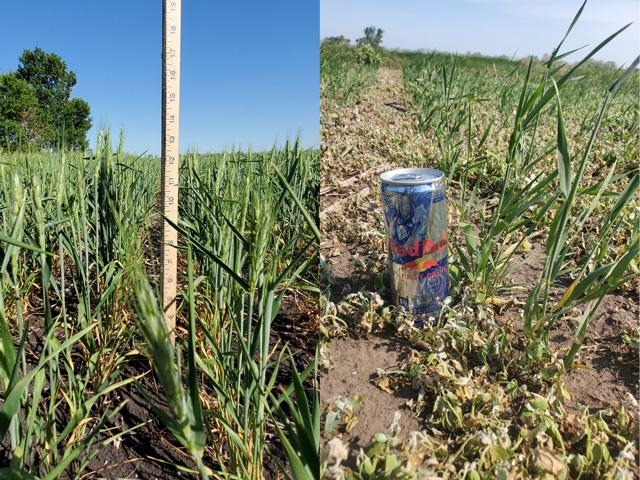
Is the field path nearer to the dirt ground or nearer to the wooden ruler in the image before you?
the dirt ground

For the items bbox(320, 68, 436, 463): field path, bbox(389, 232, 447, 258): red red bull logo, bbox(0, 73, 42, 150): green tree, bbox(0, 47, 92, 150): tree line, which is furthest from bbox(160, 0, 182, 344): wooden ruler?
bbox(0, 73, 42, 150): green tree

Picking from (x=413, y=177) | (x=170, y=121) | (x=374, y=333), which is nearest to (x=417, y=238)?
(x=413, y=177)

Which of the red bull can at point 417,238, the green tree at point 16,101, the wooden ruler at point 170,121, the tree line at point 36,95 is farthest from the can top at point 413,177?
the green tree at point 16,101

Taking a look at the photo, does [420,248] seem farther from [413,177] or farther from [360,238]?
[360,238]

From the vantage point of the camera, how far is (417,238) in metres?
1.35

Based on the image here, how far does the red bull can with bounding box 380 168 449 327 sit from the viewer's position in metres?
1.31

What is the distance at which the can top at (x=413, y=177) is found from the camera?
130 cm

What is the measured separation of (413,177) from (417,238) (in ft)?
0.61

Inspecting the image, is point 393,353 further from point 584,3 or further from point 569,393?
point 584,3

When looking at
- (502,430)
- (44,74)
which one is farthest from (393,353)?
(44,74)

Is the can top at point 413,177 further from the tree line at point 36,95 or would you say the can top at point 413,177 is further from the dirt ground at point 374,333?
the tree line at point 36,95

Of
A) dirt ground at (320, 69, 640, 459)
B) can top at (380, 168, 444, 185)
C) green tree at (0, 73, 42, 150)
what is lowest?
Answer: dirt ground at (320, 69, 640, 459)

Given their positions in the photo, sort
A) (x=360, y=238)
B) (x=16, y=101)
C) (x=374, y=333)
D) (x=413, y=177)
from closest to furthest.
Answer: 1. (x=413, y=177)
2. (x=374, y=333)
3. (x=360, y=238)
4. (x=16, y=101)

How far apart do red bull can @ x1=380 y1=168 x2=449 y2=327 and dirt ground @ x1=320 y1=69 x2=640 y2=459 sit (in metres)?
0.15
